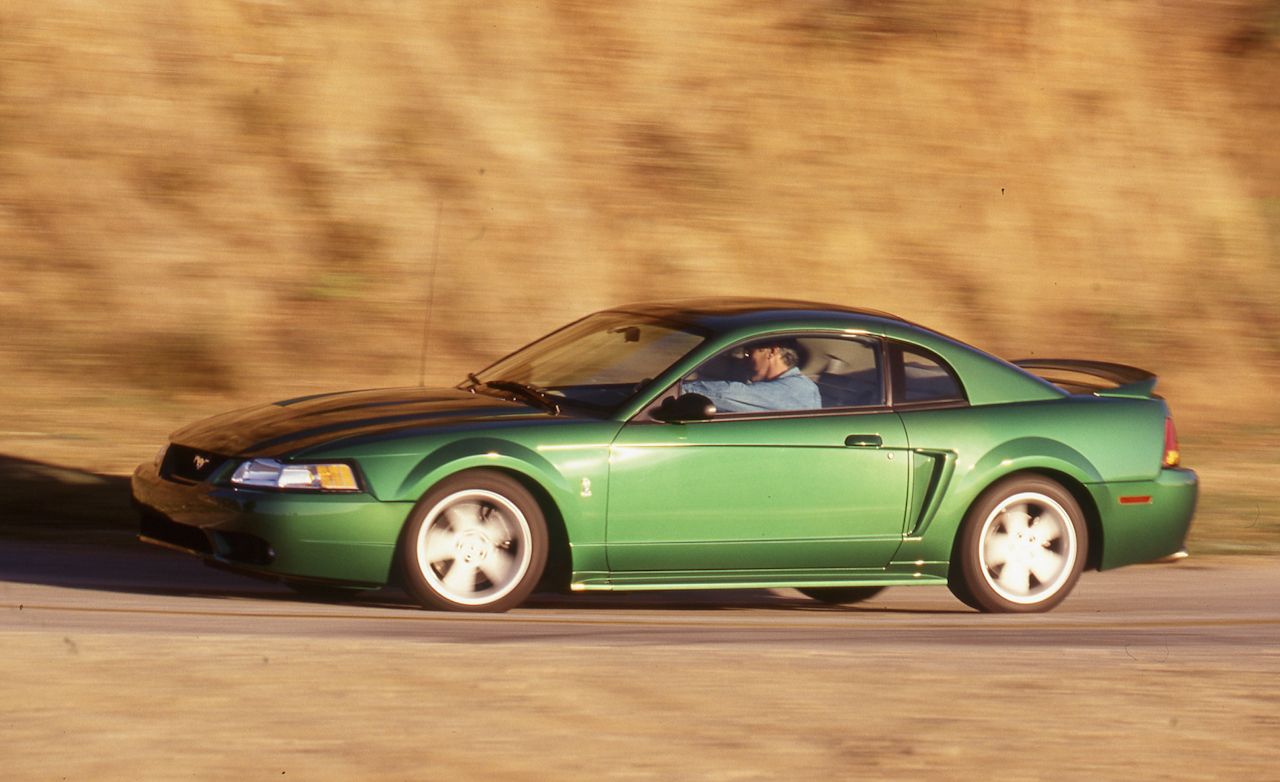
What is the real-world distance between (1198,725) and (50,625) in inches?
160

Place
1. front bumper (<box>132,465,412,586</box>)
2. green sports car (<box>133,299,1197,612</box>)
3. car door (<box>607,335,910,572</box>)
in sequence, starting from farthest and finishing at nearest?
car door (<box>607,335,910,572</box>), green sports car (<box>133,299,1197,612</box>), front bumper (<box>132,465,412,586</box>)

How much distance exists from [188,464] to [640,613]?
2.03m

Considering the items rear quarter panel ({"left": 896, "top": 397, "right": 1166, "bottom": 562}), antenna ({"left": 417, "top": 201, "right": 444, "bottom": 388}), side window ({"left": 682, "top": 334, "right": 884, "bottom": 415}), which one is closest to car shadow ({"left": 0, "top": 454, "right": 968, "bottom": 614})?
rear quarter panel ({"left": 896, "top": 397, "right": 1166, "bottom": 562})

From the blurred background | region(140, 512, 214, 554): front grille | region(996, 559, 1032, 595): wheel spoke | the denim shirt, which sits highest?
the blurred background

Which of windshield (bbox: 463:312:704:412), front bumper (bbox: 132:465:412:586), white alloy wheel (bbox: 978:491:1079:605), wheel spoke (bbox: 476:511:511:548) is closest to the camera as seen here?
front bumper (bbox: 132:465:412:586)

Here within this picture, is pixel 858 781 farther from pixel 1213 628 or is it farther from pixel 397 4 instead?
pixel 397 4

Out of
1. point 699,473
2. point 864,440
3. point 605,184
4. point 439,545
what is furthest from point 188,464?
point 605,184

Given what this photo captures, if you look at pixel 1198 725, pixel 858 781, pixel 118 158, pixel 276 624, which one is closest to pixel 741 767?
pixel 858 781

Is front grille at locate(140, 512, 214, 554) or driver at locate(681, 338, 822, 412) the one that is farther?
driver at locate(681, 338, 822, 412)

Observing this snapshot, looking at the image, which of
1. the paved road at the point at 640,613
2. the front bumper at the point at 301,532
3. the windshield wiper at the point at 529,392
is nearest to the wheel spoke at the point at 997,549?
the paved road at the point at 640,613

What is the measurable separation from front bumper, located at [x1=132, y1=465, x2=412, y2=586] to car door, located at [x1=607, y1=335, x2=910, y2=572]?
3.17 feet

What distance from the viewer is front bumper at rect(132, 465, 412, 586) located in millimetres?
7402

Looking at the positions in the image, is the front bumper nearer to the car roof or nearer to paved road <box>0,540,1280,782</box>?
paved road <box>0,540,1280,782</box>

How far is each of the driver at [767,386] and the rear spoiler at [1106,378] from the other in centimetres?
136
